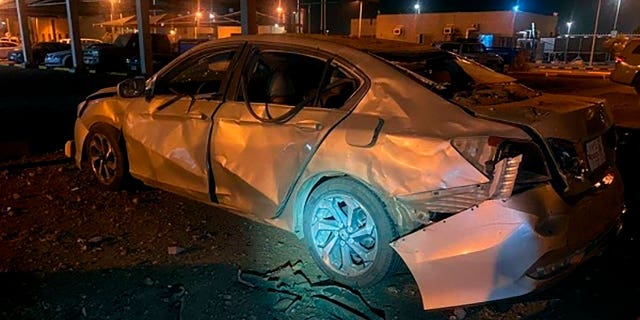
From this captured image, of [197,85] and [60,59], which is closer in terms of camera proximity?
[197,85]

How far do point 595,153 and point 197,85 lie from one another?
3571mm

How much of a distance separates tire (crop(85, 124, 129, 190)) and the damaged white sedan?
59 cm

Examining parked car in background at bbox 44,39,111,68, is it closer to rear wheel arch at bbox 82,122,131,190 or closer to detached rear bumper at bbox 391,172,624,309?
rear wheel arch at bbox 82,122,131,190

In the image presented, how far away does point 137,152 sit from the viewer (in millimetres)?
4695

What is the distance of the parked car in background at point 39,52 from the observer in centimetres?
2748

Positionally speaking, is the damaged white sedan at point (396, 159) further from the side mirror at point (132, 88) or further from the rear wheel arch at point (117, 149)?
the rear wheel arch at point (117, 149)

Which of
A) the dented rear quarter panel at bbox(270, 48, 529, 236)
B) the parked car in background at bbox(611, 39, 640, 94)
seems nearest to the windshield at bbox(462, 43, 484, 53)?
the parked car in background at bbox(611, 39, 640, 94)

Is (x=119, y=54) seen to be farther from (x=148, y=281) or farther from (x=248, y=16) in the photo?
(x=148, y=281)

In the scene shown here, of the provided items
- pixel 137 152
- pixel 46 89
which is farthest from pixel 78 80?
pixel 137 152

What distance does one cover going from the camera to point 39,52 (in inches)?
1088

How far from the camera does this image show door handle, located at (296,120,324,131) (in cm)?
334

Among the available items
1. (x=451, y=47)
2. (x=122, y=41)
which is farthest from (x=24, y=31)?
(x=451, y=47)

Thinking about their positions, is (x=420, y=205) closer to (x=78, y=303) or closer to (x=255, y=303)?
(x=255, y=303)

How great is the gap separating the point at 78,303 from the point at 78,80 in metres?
17.8
